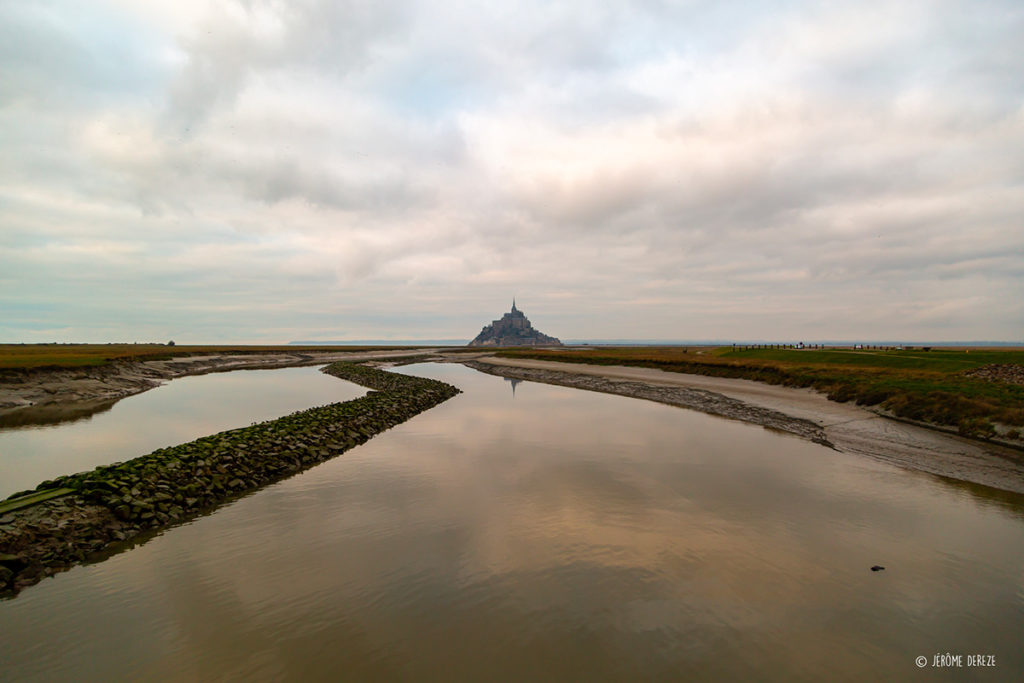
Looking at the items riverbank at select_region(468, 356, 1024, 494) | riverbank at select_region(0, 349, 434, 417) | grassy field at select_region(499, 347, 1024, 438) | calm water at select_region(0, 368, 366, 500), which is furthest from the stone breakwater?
grassy field at select_region(499, 347, 1024, 438)

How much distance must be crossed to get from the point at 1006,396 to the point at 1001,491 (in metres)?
13.8

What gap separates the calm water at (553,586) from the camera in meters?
7.09

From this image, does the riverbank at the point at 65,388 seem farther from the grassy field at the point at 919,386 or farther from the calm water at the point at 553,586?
the grassy field at the point at 919,386

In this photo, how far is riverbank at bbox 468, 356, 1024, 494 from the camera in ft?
58.7

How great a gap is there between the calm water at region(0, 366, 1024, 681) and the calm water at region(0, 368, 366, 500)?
1008 cm

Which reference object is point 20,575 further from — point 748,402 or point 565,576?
point 748,402

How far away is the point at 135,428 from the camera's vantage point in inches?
1025

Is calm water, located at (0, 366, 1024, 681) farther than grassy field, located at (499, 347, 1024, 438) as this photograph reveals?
No

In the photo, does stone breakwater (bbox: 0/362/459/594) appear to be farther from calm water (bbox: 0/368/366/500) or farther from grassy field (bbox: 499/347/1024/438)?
grassy field (bbox: 499/347/1024/438)

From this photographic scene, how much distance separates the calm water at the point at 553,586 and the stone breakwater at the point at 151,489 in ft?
3.14

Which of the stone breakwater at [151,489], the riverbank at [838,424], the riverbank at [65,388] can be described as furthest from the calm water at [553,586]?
the riverbank at [65,388]

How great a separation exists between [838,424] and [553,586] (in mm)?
25561

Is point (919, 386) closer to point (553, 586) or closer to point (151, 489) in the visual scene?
point (553, 586)

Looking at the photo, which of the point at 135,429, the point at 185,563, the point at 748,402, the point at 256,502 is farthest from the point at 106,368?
the point at 748,402
